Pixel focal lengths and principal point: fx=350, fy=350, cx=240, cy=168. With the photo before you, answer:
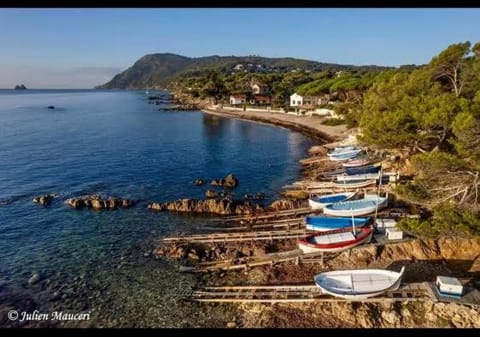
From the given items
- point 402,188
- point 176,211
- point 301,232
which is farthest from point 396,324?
point 176,211

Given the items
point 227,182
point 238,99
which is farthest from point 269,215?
point 238,99

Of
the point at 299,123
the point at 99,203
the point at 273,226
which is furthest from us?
the point at 299,123

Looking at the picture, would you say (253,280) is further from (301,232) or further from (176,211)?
(176,211)

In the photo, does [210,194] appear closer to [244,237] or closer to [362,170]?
[244,237]

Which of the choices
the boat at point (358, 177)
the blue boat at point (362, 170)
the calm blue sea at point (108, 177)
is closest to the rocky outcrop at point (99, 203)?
the calm blue sea at point (108, 177)

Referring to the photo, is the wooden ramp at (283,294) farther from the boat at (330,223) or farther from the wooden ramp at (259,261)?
the boat at (330,223)
